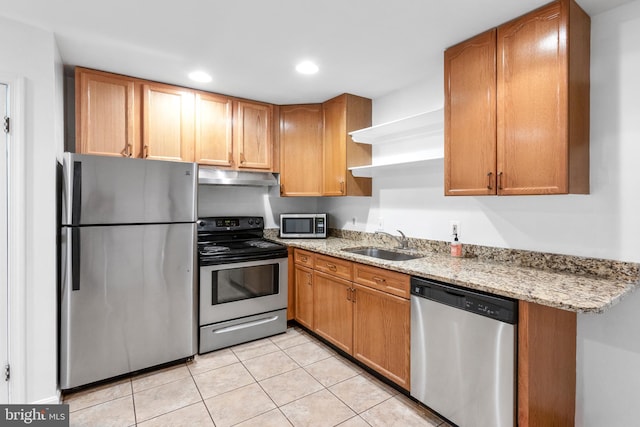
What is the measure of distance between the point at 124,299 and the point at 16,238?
0.74 meters

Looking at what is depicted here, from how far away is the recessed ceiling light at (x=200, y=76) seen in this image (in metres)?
2.63

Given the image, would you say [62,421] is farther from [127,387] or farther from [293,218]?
[293,218]

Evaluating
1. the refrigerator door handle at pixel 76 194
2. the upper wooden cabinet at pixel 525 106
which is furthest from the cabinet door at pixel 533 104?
the refrigerator door handle at pixel 76 194

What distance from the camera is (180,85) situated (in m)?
2.89

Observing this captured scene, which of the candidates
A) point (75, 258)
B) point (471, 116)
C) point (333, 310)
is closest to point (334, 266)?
point (333, 310)

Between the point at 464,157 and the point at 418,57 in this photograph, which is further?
the point at 418,57

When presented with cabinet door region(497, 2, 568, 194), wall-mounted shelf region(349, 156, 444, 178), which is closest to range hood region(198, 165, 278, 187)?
wall-mounted shelf region(349, 156, 444, 178)

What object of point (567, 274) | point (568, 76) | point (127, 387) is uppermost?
point (568, 76)

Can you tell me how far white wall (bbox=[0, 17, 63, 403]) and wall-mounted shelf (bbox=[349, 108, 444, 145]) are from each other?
2.26 meters

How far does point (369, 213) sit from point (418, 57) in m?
1.53

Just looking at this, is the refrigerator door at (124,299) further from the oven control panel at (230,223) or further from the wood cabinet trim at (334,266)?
the wood cabinet trim at (334,266)

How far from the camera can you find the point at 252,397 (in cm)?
213

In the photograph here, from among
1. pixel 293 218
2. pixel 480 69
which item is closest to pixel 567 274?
pixel 480 69

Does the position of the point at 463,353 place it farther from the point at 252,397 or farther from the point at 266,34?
the point at 266,34
